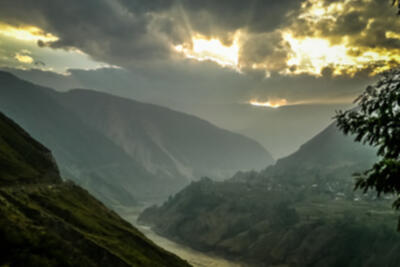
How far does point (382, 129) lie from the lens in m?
18.7

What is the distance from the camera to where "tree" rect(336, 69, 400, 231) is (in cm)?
1606

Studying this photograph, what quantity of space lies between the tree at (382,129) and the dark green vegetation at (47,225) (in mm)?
35609

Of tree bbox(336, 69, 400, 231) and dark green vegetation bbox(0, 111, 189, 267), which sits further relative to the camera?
dark green vegetation bbox(0, 111, 189, 267)

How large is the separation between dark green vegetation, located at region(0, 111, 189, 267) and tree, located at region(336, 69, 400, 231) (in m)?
35.6

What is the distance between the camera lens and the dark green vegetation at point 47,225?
3894 cm

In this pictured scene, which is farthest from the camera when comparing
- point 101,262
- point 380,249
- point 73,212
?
point 380,249

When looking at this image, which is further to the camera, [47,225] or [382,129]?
[47,225]

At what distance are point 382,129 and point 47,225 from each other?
173 feet

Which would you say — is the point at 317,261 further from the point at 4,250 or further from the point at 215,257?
the point at 4,250

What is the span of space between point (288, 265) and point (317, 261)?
581 inches

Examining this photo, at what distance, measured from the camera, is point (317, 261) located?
163 meters

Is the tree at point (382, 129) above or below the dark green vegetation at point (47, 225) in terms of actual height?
above

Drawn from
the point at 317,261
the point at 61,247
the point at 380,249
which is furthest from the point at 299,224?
the point at 61,247

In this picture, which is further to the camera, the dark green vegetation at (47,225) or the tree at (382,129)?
the dark green vegetation at (47,225)
